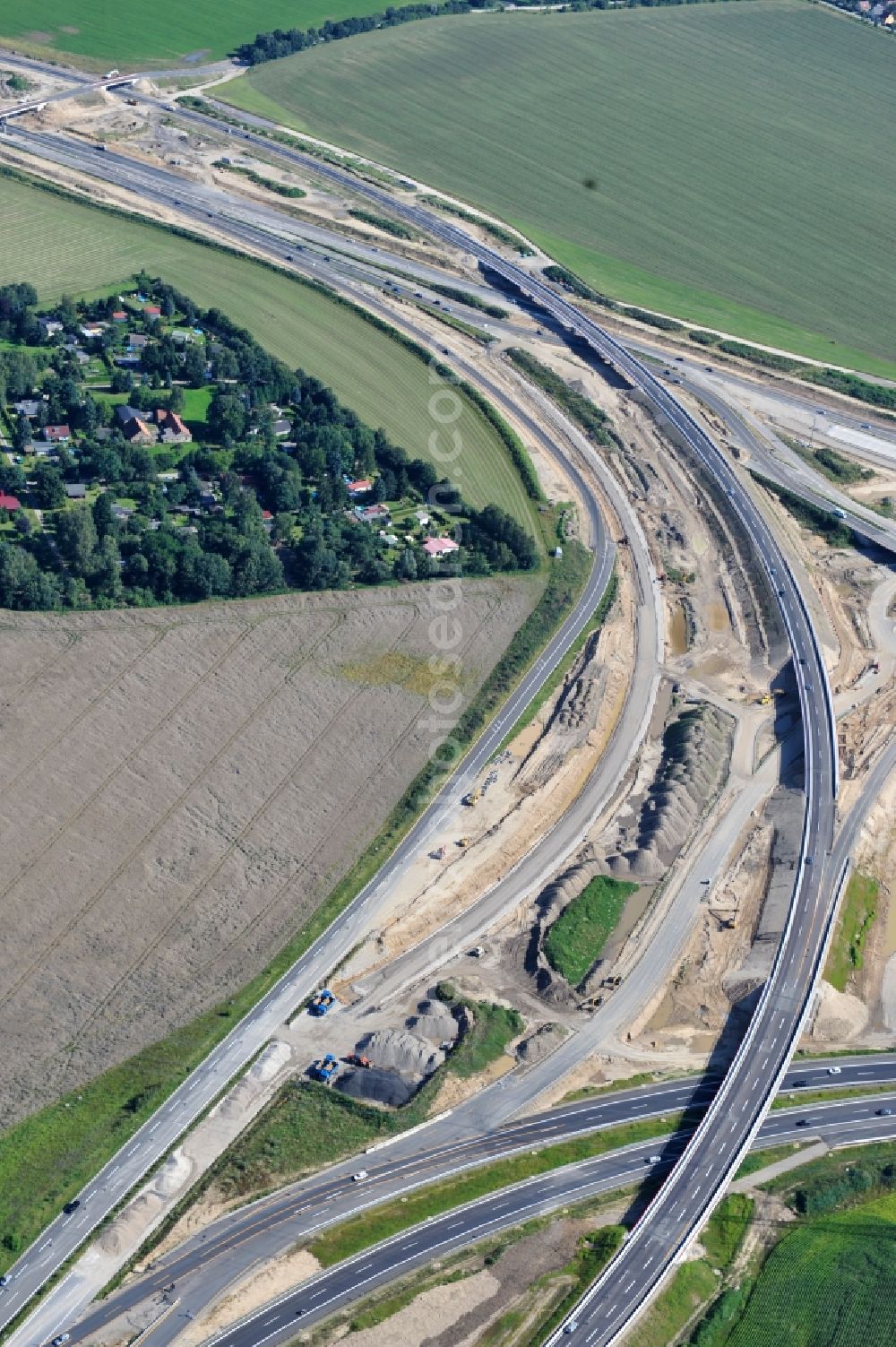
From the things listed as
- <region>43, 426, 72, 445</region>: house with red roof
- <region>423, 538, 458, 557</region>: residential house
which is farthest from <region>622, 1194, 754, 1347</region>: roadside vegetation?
<region>43, 426, 72, 445</region>: house with red roof

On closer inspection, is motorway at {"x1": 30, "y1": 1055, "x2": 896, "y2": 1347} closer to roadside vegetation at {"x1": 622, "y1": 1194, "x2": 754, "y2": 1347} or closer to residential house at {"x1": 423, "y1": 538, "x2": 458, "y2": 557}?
roadside vegetation at {"x1": 622, "y1": 1194, "x2": 754, "y2": 1347}

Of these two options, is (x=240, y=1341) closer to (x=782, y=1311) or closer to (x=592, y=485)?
(x=782, y=1311)

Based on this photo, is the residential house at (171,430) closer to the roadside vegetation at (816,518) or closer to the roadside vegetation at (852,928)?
the roadside vegetation at (816,518)

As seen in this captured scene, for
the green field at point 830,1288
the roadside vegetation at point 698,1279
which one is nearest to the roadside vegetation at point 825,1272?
the green field at point 830,1288

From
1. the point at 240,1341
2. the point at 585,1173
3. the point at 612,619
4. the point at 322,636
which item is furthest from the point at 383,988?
the point at 612,619

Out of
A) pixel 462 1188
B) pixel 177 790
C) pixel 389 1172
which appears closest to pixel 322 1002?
pixel 389 1172
